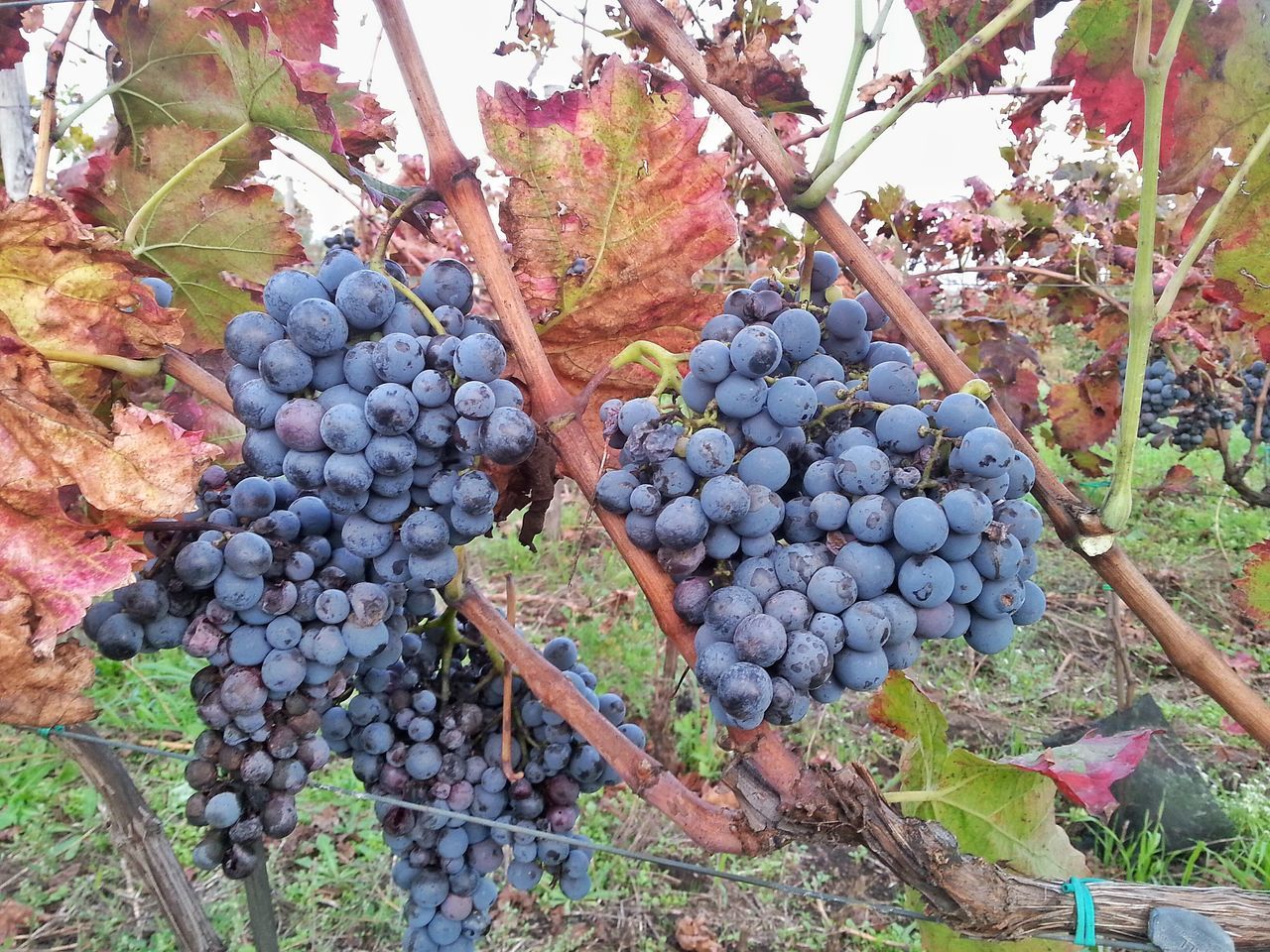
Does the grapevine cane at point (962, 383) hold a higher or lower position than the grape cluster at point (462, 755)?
higher

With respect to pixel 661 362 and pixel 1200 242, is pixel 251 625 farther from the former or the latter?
pixel 1200 242

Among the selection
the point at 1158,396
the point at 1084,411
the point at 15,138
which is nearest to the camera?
Answer: the point at 15,138

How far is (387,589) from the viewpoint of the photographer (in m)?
0.99

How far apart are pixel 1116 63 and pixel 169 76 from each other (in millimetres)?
1359

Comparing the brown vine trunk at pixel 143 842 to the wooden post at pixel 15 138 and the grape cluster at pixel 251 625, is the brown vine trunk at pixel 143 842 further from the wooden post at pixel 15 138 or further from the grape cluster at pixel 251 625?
the wooden post at pixel 15 138

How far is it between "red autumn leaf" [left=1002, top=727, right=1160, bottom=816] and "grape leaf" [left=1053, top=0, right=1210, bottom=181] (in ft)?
2.57

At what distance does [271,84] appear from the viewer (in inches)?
35.9

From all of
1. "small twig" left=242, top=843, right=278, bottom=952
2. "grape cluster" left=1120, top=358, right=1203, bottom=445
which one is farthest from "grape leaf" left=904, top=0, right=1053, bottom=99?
"grape cluster" left=1120, top=358, right=1203, bottom=445

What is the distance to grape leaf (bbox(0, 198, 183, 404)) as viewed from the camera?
87cm

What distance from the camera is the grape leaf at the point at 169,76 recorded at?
45.9 inches

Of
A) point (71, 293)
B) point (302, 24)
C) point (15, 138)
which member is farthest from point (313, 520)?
point (15, 138)

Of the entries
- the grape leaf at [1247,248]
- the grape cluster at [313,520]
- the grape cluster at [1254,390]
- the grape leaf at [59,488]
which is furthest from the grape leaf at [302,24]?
the grape cluster at [1254,390]

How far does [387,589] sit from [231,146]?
64 centimetres

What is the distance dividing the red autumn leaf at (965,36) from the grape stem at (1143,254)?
0.81 ft
